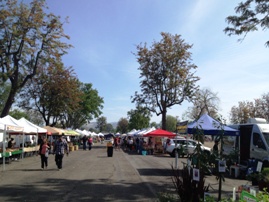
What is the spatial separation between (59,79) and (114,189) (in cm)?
3655

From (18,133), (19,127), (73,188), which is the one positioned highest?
→ (19,127)

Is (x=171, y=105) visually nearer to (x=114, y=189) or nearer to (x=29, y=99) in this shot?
(x=29, y=99)

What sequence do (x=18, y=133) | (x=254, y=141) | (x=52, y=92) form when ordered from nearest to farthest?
(x=254, y=141), (x=18, y=133), (x=52, y=92)

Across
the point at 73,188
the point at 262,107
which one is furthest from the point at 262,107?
the point at 73,188

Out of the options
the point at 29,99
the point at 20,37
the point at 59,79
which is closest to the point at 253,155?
the point at 20,37

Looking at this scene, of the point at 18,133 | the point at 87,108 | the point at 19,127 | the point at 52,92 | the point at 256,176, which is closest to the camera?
the point at 256,176

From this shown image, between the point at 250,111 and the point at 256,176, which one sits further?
the point at 250,111

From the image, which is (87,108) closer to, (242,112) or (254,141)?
(242,112)

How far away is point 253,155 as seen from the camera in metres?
17.0

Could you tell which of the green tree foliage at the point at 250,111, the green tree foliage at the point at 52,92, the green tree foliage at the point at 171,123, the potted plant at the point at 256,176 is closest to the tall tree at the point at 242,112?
the green tree foliage at the point at 250,111

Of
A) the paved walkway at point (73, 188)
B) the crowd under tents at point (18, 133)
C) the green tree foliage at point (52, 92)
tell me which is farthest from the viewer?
the green tree foliage at point (52, 92)

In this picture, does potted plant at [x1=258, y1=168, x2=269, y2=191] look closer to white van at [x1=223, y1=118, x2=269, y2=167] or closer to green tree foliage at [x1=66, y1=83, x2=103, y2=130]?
white van at [x1=223, y1=118, x2=269, y2=167]

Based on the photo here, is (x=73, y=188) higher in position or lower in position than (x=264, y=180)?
lower

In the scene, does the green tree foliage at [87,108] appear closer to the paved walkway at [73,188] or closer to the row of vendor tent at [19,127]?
the row of vendor tent at [19,127]
